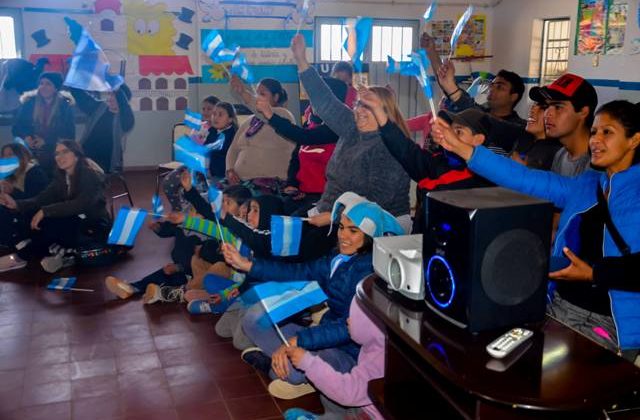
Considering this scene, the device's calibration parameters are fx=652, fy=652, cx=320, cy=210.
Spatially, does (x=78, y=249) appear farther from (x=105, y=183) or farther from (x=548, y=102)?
(x=548, y=102)

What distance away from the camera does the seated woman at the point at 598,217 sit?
5.93 feet

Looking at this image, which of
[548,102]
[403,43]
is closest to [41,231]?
[548,102]

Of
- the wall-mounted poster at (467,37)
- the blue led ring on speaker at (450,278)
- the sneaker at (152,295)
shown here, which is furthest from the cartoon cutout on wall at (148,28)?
the blue led ring on speaker at (450,278)

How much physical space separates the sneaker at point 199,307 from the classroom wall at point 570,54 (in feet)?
18.0

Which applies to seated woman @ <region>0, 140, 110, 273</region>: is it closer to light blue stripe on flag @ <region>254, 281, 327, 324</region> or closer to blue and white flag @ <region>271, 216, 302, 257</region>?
blue and white flag @ <region>271, 216, 302, 257</region>

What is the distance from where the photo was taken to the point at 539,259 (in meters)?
1.59

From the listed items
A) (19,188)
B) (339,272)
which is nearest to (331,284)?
(339,272)

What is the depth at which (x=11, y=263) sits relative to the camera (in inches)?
196

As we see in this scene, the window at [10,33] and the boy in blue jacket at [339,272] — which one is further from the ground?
the window at [10,33]

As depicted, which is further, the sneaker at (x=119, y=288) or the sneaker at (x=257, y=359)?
the sneaker at (x=119, y=288)

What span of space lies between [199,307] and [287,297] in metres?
1.81

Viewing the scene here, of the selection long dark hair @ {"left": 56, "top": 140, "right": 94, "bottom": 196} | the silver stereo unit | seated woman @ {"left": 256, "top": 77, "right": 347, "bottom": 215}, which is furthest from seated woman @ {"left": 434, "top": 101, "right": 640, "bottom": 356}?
long dark hair @ {"left": 56, "top": 140, "right": 94, "bottom": 196}

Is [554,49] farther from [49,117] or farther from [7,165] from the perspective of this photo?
[7,165]

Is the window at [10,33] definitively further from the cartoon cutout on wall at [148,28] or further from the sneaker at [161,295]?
the sneaker at [161,295]
